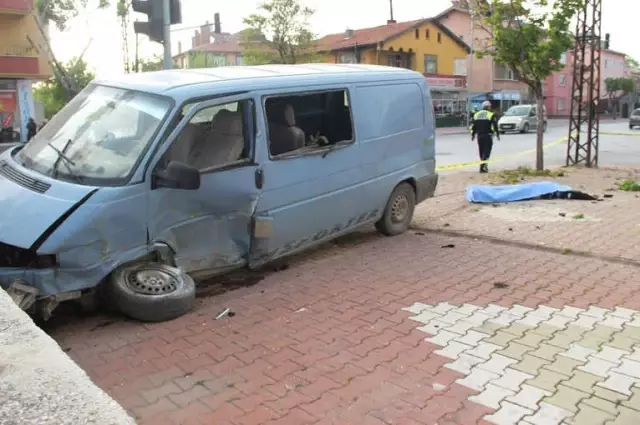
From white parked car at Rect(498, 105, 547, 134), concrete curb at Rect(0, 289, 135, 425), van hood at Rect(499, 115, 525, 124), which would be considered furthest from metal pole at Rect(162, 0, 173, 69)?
van hood at Rect(499, 115, 525, 124)

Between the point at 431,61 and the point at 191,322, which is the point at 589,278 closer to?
the point at 191,322

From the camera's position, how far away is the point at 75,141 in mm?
4863

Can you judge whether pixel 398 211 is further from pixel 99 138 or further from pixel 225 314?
pixel 99 138

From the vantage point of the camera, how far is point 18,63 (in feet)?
87.9

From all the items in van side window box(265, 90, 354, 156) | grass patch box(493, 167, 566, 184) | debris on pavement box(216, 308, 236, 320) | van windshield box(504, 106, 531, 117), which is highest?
van windshield box(504, 106, 531, 117)

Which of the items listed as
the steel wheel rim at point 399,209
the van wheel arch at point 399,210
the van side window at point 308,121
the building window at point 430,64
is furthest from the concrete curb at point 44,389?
the building window at point 430,64

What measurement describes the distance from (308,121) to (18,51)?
27.6 meters

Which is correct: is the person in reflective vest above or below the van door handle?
above

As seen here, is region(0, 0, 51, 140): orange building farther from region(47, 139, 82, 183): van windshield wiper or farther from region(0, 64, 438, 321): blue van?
region(47, 139, 82, 183): van windshield wiper

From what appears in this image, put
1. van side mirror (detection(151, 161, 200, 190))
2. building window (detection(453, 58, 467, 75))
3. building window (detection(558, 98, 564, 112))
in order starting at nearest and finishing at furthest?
1. van side mirror (detection(151, 161, 200, 190))
2. building window (detection(453, 58, 467, 75))
3. building window (detection(558, 98, 564, 112))

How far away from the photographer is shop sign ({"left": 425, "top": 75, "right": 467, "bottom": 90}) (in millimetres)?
48750

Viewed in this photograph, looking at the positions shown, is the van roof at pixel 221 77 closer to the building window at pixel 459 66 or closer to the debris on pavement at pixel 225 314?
the debris on pavement at pixel 225 314

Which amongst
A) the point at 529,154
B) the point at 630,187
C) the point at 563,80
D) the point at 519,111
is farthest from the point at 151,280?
the point at 563,80

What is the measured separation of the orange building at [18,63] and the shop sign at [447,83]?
29858 millimetres
